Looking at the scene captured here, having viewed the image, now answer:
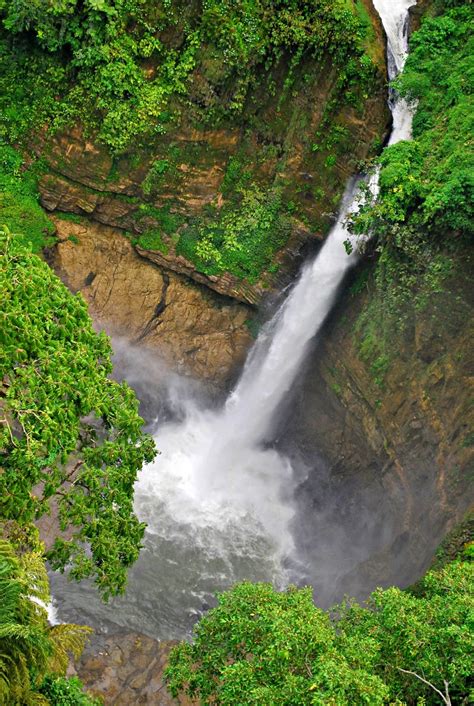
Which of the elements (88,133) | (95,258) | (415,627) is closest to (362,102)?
(88,133)

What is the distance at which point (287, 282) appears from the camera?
16.8 m

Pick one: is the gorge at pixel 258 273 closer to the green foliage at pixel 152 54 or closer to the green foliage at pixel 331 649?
the green foliage at pixel 152 54

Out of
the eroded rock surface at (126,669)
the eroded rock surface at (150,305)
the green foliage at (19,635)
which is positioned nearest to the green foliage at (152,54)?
the eroded rock surface at (150,305)

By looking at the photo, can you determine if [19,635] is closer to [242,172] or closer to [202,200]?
[202,200]

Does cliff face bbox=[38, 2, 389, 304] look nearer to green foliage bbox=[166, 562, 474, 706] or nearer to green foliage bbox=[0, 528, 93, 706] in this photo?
green foliage bbox=[166, 562, 474, 706]

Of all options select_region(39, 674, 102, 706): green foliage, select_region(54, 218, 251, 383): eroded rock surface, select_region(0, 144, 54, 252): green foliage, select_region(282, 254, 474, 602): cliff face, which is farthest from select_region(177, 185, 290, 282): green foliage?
select_region(39, 674, 102, 706): green foliage

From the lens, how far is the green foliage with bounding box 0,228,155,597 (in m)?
7.42

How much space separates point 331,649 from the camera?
6.64 meters

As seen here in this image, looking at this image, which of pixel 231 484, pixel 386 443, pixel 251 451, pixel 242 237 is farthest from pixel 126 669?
pixel 242 237

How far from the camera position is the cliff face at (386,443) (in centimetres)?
1241

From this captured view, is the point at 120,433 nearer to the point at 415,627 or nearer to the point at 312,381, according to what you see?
the point at 415,627

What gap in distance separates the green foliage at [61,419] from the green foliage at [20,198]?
7.98 meters

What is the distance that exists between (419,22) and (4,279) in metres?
12.7

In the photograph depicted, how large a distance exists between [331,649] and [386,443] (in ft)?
26.6
